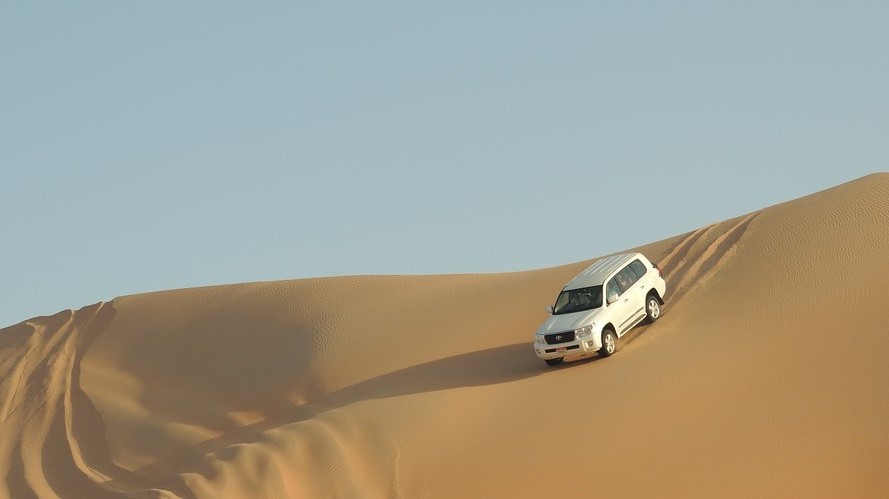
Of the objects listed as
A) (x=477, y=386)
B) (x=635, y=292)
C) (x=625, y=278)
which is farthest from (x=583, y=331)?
(x=477, y=386)

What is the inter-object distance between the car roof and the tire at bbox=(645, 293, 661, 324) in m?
0.84

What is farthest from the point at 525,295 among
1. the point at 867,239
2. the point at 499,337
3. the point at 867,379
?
the point at 867,379

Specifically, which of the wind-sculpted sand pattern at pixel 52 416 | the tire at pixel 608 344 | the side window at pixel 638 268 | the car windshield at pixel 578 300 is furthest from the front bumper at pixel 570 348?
the wind-sculpted sand pattern at pixel 52 416

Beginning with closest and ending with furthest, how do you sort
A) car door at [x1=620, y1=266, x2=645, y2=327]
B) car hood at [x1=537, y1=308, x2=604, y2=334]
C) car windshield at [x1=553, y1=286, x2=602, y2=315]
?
1. car hood at [x1=537, y1=308, x2=604, y2=334]
2. car windshield at [x1=553, y1=286, x2=602, y2=315]
3. car door at [x1=620, y1=266, x2=645, y2=327]

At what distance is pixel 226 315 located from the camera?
31641 millimetres

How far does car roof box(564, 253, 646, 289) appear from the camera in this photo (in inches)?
918

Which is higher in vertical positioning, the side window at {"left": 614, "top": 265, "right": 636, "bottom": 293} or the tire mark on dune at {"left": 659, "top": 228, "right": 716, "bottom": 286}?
the tire mark on dune at {"left": 659, "top": 228, "right": 716, "bottom": 286}

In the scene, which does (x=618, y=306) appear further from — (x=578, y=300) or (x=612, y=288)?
(x=578, y=300)

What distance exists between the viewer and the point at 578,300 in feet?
76.5

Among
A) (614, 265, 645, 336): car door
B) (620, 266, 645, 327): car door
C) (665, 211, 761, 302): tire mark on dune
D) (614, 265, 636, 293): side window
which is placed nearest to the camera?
(614, 265, 645, 336): car door

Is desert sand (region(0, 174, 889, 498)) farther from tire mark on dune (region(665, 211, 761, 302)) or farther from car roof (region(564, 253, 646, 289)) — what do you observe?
car roof (region(564, 253, 646, 289))

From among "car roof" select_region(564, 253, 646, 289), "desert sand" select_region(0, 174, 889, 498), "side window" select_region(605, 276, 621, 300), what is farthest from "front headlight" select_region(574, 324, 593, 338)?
"car roof" select_region(564, 253, 646, 289)

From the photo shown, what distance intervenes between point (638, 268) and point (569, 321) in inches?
92.4

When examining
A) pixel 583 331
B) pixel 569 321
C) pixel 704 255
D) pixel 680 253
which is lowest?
pixel 583 331
